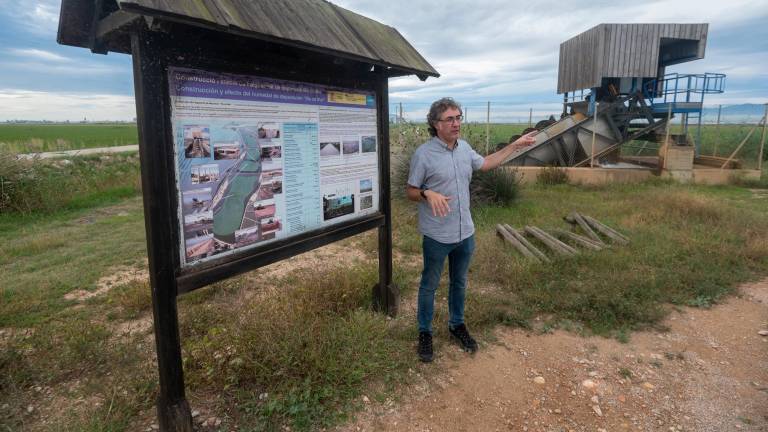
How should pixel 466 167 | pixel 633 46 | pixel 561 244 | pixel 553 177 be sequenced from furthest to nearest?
pixel 633 46
pixel 553 177
pixel 561 244
pixel 466 167

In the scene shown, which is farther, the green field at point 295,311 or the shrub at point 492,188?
the shrub at point 492,188

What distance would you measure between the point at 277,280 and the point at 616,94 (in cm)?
1597

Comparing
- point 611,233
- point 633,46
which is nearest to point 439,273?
point 611,233

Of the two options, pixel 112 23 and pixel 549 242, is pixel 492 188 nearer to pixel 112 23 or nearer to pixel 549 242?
pixel 549 242

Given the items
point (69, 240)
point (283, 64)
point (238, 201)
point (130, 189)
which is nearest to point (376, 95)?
point (283, 64)

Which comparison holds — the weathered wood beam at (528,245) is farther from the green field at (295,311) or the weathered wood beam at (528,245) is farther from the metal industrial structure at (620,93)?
the metal industrial structure at (620,93)

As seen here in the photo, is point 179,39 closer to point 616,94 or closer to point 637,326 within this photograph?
point 637,326

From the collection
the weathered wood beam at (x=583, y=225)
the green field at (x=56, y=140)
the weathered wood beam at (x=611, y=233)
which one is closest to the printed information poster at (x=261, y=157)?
the weathered wood beam at (x=583, y=225)

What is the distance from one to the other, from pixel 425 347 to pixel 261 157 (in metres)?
1.91

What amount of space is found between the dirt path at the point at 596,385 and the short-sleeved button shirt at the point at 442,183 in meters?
1.03

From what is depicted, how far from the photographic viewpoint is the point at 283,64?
9.43ft

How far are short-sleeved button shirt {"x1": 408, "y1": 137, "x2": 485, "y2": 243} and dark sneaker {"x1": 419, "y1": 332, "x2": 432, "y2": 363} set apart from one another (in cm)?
80

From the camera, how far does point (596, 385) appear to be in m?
3.15

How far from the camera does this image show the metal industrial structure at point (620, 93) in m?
15.0
